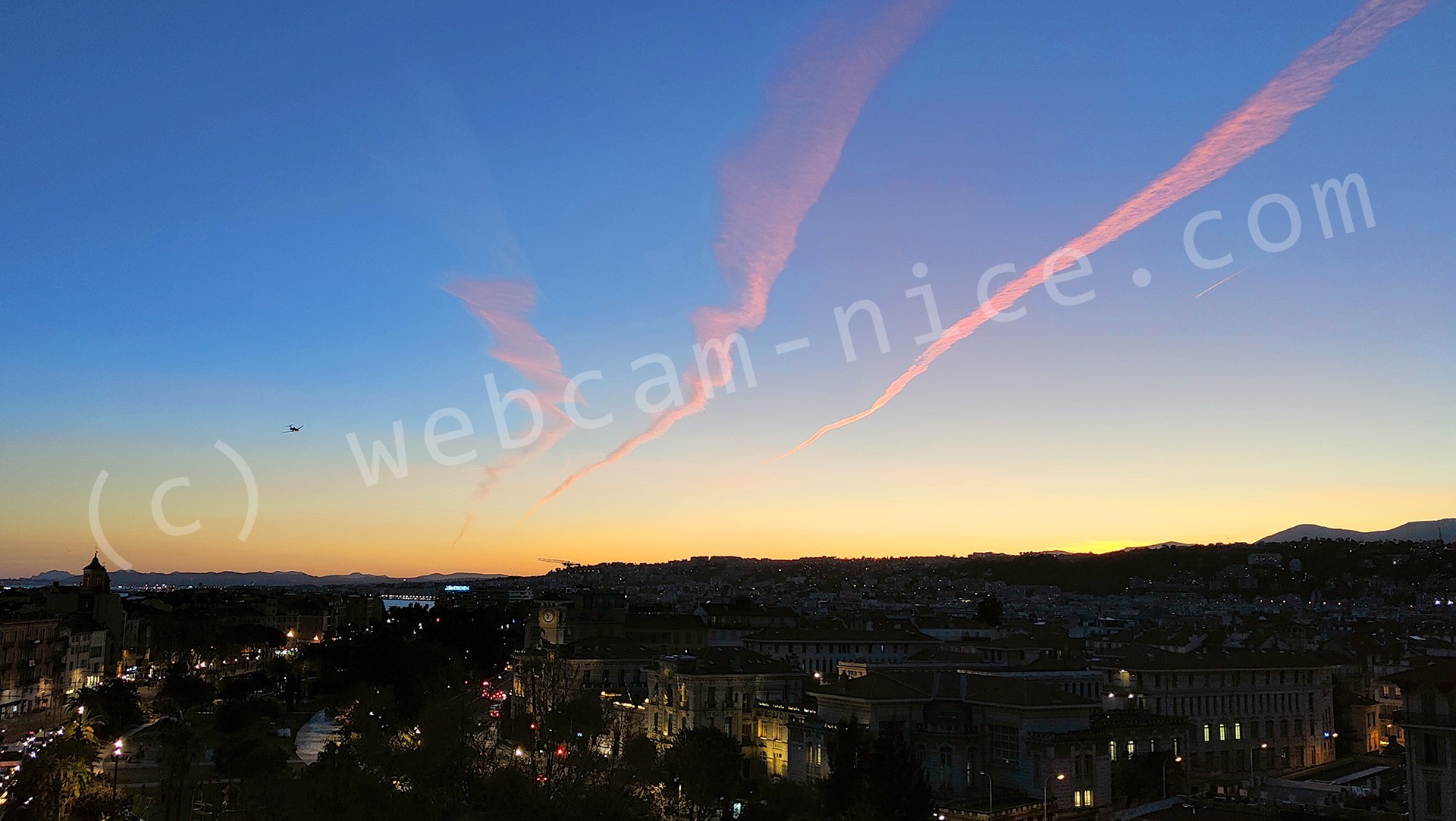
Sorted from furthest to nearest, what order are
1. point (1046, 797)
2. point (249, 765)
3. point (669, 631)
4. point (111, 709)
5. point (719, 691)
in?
point (669, 631) → point (111, 709) → point (719, 691) → point (249, 765) → point (1046, 797)

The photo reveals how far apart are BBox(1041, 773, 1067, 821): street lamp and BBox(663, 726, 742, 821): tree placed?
12609mm

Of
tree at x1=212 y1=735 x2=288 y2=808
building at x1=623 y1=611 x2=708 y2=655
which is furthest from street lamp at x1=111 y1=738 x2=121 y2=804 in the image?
building at x1=623 y1=611 x2=708 y2=655

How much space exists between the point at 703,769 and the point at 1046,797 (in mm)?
13882

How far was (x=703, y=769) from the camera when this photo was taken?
149 ft

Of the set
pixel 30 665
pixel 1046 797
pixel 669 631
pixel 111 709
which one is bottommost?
pixel 1046 797

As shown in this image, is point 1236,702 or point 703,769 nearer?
point 703,769

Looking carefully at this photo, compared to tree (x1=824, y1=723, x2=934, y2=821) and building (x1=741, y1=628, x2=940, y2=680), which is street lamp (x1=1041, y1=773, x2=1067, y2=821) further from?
building (x1=741, y1=628, x2=940, y2=680)

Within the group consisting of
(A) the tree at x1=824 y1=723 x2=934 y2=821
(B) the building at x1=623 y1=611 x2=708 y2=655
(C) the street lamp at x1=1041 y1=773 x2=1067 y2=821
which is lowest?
(C) the street lamp at x1=1041 y1=773 x2=1067 y2=821

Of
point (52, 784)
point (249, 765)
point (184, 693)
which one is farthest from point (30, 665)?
point (52, 784)

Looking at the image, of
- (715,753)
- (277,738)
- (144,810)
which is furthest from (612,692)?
(144,810)

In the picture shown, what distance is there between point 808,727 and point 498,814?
14950 mm

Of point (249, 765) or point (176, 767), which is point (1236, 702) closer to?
point (249, 765)

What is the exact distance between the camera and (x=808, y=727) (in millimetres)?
51719

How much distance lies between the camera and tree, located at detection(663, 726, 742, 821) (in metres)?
44.6
